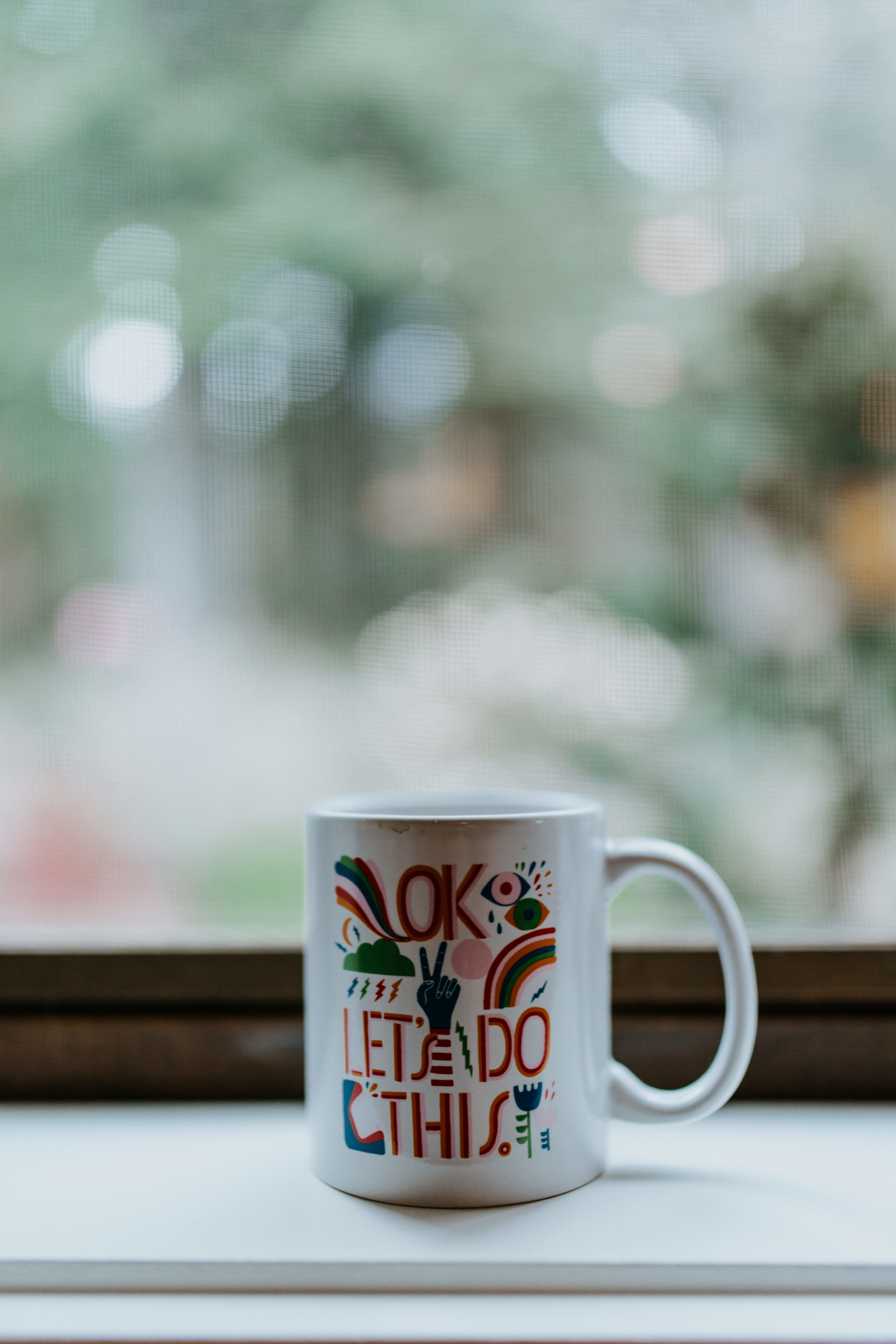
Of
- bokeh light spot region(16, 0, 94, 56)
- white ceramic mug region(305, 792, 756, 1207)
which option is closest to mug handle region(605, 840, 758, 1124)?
white ceramic mug region(305, 792, 756, 1207)

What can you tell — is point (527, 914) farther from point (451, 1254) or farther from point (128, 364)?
point (128, 364)

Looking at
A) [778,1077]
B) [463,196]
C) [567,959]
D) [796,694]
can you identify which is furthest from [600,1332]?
[463,196]

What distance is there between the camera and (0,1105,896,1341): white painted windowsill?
0.37 meters

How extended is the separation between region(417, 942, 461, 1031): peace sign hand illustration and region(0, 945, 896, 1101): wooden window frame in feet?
0.64

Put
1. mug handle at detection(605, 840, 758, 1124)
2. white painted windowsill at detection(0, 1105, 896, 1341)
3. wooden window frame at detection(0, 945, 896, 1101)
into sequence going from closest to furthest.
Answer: white painted windowsill at detection(0, 1105, 896, 1341)
mug handle at detection(605, 840, 758, 1124)
wooden window frame at detection(0, 945, 896, 1101)

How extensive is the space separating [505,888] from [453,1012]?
0.06 metres

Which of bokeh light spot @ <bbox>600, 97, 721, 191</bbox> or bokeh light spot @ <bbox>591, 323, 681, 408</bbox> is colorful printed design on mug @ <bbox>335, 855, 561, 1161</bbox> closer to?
bokeh light spot @ <bbox>591, 323, 681, 408</bbox>

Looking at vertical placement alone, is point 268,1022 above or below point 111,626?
below

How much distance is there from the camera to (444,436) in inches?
25.4

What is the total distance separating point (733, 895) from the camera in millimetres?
627

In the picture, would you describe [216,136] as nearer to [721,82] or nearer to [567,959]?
[721,82]

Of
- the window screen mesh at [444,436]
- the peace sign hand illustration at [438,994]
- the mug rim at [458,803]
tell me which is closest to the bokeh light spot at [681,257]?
A: the window screen mesh at [444,436]

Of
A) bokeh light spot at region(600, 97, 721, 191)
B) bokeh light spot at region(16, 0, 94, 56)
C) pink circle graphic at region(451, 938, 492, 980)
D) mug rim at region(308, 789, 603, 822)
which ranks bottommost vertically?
pink circle graphic at region(451, 938, 492, 980)

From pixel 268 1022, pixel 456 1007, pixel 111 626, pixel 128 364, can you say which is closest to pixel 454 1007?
pixel 456 1007
